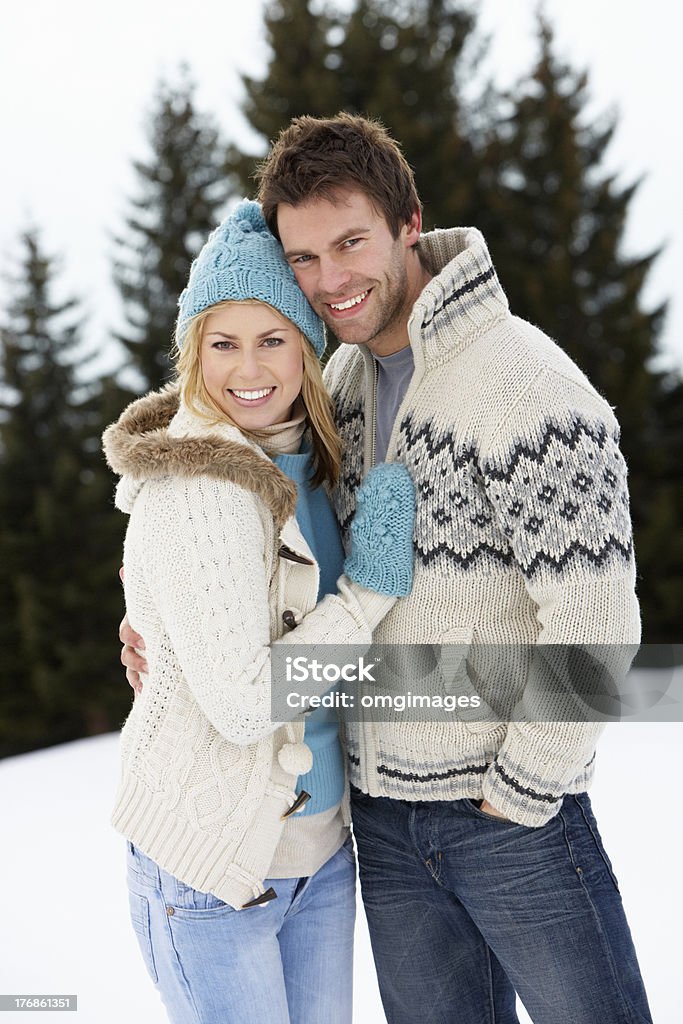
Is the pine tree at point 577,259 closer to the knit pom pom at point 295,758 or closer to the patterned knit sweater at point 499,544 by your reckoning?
the patterned knit sweater at point 499,544

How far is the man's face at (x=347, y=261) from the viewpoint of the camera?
6.15ft

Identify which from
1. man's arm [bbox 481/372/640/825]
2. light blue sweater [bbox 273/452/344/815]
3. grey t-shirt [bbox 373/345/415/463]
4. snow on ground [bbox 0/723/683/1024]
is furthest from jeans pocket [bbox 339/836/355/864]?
snow on ground [bbox 0/723/683/1024]

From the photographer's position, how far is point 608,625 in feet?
5.35

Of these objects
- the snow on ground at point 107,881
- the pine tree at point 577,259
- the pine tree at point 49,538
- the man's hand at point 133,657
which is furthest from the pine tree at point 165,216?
the man's hand at point 133,657

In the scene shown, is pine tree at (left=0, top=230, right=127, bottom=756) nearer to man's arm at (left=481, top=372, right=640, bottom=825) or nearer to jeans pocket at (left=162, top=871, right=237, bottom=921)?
jeans pocket at (left=162, top=871, right=237, bottom=921)

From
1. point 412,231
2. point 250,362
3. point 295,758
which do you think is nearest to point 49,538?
point 412,231

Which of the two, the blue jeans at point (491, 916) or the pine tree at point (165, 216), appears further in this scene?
the pine tree at point (165, 216)

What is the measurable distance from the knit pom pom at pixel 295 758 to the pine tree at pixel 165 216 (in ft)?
38.8

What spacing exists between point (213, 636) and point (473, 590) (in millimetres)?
493

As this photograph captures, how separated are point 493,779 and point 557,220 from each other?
11.6m

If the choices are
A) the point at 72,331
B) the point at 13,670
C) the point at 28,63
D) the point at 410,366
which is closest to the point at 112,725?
the point at 13,670

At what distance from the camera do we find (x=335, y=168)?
1.86m

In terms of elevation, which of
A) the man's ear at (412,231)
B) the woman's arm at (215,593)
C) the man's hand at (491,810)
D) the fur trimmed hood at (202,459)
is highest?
the man's ear at (412,231)

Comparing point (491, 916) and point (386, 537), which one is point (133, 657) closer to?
point (386, 537)
